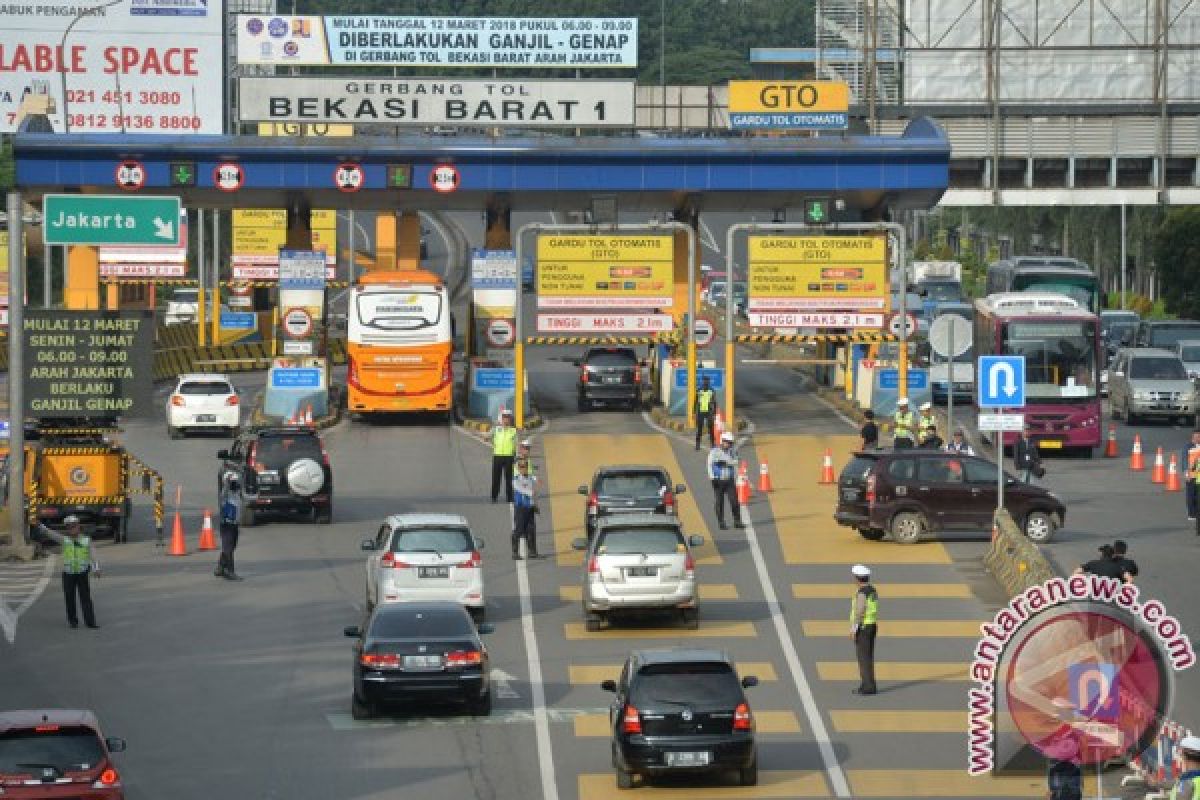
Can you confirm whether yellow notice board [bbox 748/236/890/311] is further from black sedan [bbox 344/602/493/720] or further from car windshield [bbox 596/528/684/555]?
black sedan [bbox 344/602/493/720]

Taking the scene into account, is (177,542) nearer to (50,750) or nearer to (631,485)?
(631,485)

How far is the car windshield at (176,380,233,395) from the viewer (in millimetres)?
51906

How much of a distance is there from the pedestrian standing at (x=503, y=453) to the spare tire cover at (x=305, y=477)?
3126 millimetres

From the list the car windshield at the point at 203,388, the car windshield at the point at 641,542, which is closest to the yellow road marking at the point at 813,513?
the car windshield at the point at 641,542

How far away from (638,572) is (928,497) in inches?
311

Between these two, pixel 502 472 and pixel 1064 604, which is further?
pixel 502 472

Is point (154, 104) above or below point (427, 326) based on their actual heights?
above

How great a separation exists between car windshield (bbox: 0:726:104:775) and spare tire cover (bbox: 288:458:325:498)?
18608mm

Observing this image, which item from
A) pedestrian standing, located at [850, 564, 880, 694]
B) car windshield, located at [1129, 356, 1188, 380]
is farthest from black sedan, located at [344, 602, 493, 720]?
car windshield, located at [1129, 356, 1188, 380]

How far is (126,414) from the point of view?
→ 125 feet

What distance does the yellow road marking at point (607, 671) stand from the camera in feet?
90.2

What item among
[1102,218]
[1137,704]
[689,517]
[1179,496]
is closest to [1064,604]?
[1137,704]

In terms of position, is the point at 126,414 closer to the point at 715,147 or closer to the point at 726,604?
the point at 726,604

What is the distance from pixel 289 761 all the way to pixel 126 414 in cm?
1569
